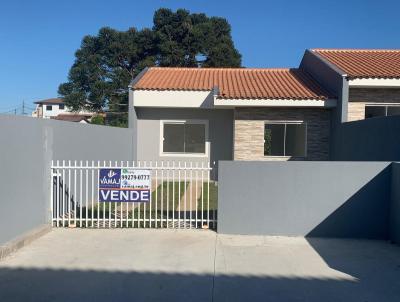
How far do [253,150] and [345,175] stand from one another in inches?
277

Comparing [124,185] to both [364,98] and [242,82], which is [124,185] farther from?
[242,82]

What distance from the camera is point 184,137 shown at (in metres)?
16.4

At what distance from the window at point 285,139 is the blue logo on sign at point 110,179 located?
25.3ft

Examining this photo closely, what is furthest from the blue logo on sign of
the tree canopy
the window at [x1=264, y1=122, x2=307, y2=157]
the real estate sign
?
the tree canopy

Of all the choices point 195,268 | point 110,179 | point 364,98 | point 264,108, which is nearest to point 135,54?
point 264,108

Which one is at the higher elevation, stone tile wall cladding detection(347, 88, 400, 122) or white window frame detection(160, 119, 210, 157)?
stone tile wall cladding detection(347, 88, 400, 122)

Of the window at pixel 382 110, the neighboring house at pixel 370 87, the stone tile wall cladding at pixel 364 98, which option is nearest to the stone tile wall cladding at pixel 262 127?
the stone tile wall cladding at pixel 364 98

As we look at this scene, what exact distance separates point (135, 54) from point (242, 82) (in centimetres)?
2189

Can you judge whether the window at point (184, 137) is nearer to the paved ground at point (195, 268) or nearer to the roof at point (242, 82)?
the roof at point (242, 82)

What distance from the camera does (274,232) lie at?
25.6 ft

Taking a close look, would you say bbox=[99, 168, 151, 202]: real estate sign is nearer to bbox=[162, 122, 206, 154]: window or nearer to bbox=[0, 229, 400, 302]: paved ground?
bbox=[0, 229, 400, 302]: paved ground

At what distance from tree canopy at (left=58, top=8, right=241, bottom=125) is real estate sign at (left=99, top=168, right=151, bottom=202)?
2820 centimetres

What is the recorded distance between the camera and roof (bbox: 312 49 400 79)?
13132 millimetres

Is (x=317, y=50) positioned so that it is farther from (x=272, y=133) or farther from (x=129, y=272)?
(x=129, y=272)
